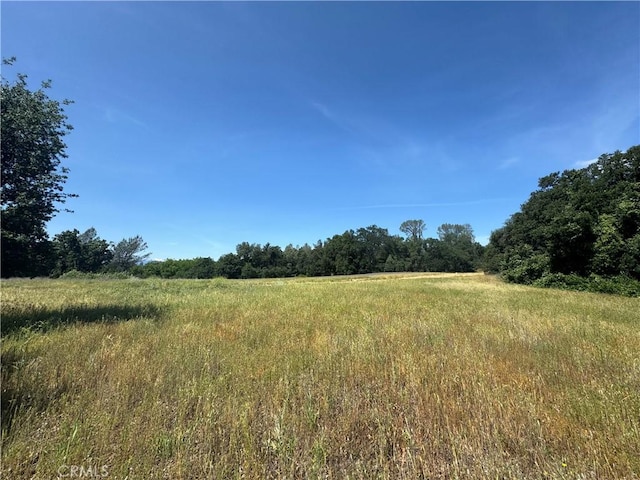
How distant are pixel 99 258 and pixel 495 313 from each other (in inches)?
4153

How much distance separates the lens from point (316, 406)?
377 centimetres

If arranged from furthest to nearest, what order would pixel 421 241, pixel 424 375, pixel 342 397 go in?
pixel 421 241
pixel 424 375
pixel 342 397

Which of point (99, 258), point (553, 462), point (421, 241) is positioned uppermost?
point (421, 241)

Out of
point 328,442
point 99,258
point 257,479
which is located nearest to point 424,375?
point 328,442

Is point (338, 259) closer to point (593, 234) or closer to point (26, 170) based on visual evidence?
point (593, 234)

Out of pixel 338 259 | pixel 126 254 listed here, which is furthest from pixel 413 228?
pixel 126 254

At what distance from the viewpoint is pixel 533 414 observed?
3498 millimetres

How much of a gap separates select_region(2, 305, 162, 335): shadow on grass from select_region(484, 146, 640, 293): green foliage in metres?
31.3

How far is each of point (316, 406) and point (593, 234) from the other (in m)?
33.8

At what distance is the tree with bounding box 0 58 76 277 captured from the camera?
7.77 m

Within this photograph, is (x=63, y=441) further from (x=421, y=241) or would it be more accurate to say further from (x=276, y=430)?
(x=421, y=241)

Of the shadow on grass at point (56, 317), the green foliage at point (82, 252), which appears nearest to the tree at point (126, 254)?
the green foliage at point (82, 252)

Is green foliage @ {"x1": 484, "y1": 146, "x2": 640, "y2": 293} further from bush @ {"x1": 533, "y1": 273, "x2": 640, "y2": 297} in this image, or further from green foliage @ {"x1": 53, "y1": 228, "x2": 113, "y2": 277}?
green foliage @ {"x1": 53, "y1": 228, "x2": 113, "y2": 277}

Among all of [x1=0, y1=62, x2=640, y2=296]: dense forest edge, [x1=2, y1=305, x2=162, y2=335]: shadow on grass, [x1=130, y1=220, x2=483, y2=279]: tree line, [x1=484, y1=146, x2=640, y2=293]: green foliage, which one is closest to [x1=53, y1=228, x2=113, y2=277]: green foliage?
[x1=0, y1=62, x2=640, y2=296]: dense forest edge
